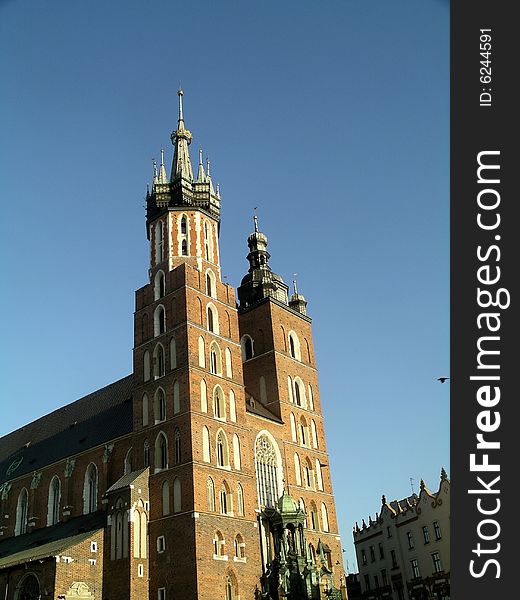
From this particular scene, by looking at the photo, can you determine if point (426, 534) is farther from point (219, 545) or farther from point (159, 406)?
point (159, 406)

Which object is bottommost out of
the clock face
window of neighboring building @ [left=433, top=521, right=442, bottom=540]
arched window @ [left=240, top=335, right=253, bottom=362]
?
window of neighboring building @ [left=433, top=521, right=442, bottom=540]

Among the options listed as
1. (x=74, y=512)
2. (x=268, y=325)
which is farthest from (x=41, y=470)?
(x=268, y=325)

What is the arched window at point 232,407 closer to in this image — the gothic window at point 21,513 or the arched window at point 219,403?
the arched window at point 219,403

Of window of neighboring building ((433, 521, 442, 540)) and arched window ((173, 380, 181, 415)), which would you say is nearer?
arched window ((173, 380, 181, 415))

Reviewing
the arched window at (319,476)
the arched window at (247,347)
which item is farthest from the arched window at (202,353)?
the arched window at (319,476)

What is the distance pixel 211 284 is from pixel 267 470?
1239cm

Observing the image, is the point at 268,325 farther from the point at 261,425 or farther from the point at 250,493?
the point at 250,493

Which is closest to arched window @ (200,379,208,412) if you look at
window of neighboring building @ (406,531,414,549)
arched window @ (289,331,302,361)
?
arched window @ (289,331,302,361)

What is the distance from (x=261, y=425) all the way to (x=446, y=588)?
17.6 metres

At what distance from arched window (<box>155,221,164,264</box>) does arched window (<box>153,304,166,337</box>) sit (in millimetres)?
3946

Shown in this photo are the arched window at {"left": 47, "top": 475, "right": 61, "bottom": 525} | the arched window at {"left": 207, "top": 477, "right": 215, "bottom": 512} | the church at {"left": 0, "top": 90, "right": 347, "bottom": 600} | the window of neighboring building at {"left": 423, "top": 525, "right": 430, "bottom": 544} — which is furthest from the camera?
the window of neighboring building at {"left": 423, "top": 525, "right": 430, "bottom": 544}

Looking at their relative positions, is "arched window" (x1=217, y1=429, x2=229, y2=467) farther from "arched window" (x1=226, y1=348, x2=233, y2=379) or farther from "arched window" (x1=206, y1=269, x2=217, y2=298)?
"arched window" (x1=206, y1=269, x2=217, y2=298)

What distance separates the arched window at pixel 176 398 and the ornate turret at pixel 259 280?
541 inches

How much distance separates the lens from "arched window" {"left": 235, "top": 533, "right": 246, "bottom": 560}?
3678 cm
